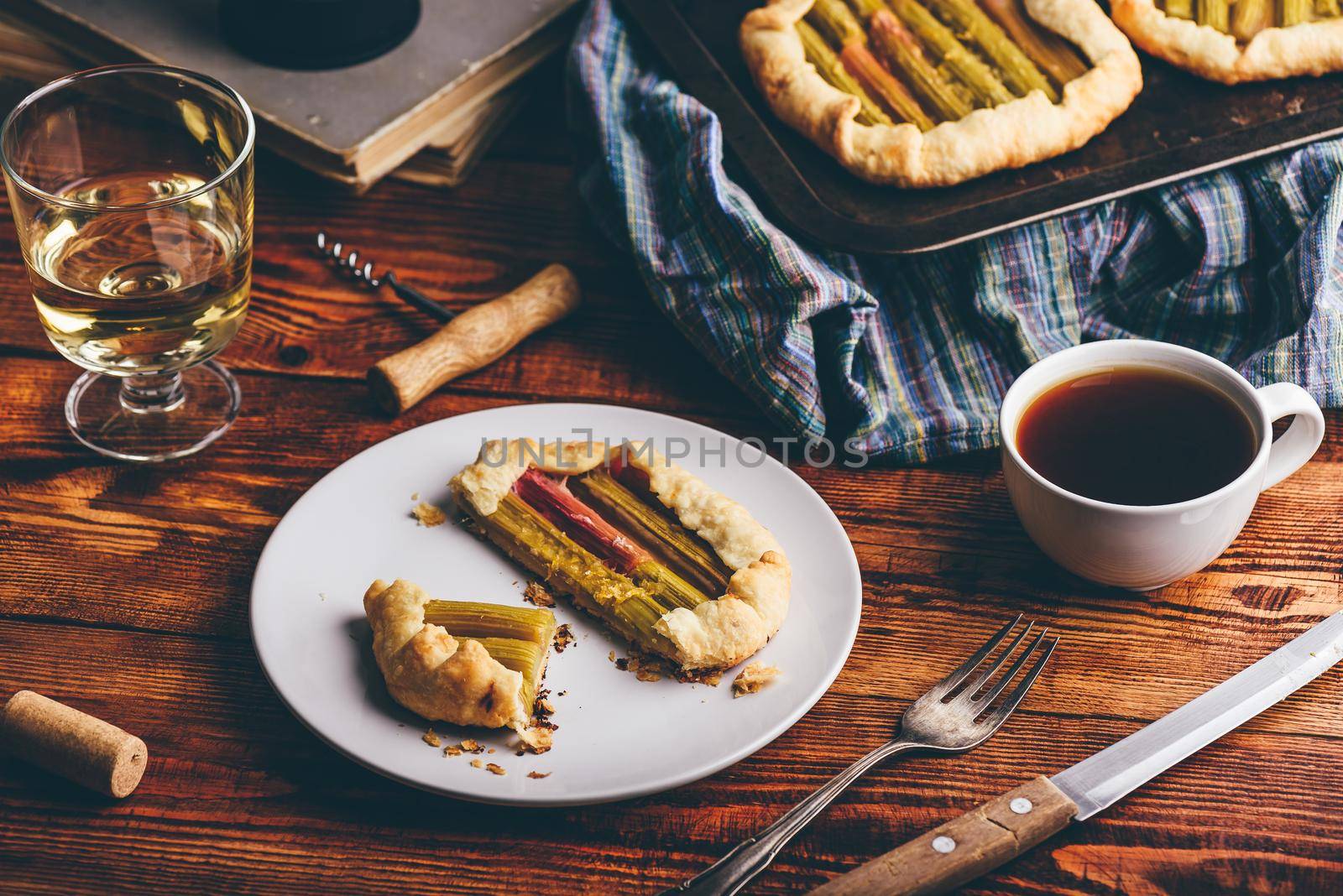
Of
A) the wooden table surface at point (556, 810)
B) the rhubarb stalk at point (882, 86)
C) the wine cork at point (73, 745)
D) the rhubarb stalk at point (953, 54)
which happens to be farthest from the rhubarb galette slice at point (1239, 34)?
the wine cork at point (73, 745)

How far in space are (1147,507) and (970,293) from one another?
69 cm

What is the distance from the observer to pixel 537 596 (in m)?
1.95

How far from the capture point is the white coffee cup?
183 cm

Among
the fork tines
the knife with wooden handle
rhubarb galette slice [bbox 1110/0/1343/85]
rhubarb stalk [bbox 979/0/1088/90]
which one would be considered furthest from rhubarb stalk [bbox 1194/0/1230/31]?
the fork tines

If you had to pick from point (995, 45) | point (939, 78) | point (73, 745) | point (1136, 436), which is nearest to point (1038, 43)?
point (995, 45)

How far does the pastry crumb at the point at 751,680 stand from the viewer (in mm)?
1784

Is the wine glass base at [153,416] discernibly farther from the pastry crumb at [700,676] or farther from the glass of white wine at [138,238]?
the pastry crumb at [700,676]

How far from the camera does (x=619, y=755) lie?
5.66ft

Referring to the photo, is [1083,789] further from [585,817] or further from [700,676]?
[585,817]

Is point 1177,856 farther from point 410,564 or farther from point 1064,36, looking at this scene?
point 1064,36

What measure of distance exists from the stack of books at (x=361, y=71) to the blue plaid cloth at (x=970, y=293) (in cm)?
55

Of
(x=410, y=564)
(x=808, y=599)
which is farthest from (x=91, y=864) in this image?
(x=808, y=599)

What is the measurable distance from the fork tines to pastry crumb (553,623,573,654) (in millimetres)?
552

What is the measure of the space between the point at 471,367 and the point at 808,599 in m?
0.85
